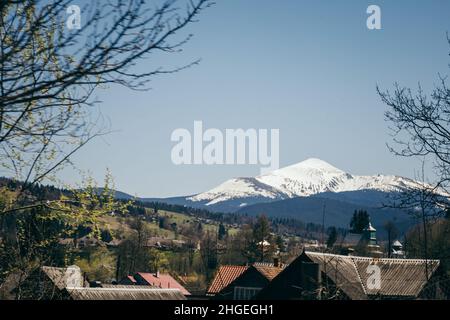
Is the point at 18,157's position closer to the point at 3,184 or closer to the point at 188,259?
the point at 3,184

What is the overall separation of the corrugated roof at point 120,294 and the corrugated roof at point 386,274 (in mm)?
8932

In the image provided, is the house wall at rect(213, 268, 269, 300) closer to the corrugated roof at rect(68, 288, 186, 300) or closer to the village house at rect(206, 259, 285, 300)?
the village house at rect(206, 259, 285, 300)

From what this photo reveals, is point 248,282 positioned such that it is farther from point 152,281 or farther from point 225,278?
point 152,281

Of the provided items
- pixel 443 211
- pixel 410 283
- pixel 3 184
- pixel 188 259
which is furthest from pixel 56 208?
pixel 188 259

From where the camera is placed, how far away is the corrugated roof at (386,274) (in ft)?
124

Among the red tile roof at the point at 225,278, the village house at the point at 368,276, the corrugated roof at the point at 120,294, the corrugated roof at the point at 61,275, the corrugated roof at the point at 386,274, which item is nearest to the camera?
the corrugated roof at the point at 61,275

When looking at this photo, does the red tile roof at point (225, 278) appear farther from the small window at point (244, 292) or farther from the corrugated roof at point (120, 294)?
the corrugated roof at point (120, 294)

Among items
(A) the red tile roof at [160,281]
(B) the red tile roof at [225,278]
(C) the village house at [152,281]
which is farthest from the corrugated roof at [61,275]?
(C) the village house at [152,281]

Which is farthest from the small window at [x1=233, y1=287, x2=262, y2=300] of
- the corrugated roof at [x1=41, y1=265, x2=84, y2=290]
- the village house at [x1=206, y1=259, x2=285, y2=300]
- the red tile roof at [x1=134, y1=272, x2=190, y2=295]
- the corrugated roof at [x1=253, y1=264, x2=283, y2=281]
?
the red tile roof at [x1=134, y1=272, x2=190, y2=295]

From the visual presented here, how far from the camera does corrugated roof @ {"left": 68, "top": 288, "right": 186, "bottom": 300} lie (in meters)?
31.2

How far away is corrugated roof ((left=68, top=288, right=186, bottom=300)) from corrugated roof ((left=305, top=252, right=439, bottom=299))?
8.93m

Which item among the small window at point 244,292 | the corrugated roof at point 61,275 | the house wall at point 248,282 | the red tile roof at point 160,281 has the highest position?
the corrugated roof at point 61,275

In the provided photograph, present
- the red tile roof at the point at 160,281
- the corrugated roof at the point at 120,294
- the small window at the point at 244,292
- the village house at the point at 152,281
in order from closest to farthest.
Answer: the corrugated roof at the point at 120,294, the small window at the point at 244,292, the red tile roof at the point at 160,281, the village house at the point at 152,281
